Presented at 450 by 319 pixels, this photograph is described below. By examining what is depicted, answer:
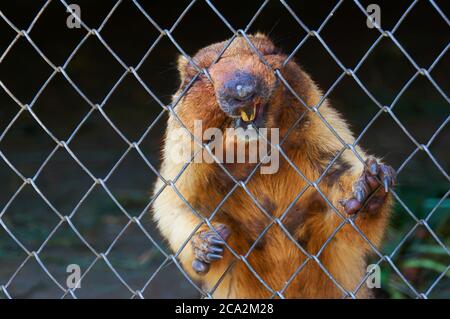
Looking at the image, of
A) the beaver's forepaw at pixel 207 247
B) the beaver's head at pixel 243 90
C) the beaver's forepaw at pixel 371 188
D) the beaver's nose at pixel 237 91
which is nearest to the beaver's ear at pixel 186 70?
the beaver's head at pixel 243 90

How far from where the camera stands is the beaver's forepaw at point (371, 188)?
3.45m

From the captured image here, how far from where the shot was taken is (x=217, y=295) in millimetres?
4730

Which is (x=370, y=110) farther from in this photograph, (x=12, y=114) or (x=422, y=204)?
(x=12, y=114)

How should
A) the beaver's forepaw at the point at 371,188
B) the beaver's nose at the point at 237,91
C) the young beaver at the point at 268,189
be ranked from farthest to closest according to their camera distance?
the young beaver at the point at 268,189
the beaver's nose at the point at 237,91
the beaver's forepaw at the point at 371,188

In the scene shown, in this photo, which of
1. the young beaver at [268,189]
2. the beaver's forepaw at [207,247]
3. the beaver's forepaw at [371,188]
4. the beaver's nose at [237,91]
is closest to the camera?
the beaver's forepaw at [371,188]

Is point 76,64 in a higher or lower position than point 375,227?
lower

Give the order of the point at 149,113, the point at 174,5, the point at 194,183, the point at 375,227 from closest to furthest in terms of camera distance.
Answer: the point at 375,227 < the point at 194,183 < the point at 149,113 < the point at 174,5

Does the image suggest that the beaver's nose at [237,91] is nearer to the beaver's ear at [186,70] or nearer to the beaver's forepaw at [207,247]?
the beaver's ear at [186,70]

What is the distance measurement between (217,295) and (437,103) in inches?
164

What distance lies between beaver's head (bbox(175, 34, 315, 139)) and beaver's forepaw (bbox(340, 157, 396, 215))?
0.57m

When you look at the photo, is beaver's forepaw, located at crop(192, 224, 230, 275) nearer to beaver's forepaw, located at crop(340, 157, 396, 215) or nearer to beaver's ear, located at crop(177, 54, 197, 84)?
beaver's forepaw, located at crop(340, 157, 396, 215)

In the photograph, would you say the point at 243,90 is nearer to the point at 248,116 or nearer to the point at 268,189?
the point at 248,116

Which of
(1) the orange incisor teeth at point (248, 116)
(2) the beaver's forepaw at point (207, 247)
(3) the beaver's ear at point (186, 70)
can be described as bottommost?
(2) the beaver's forepaw at point (207, 247)
